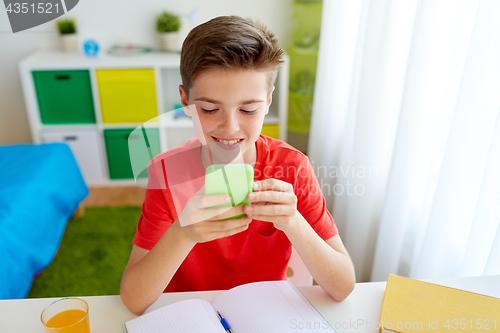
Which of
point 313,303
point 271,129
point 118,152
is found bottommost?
point 118,152

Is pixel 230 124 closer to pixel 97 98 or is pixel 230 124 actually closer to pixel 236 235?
pixel 236 235

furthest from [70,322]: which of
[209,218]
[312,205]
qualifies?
[312,205]

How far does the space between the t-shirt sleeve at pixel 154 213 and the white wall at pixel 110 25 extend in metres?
2.05

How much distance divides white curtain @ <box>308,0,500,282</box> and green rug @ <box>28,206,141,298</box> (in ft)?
3.64

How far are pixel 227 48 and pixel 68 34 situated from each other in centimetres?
223

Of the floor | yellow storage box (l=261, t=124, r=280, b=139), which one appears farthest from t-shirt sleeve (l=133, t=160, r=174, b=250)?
yellow storage box (l=261, t=124, r=280, b=139)

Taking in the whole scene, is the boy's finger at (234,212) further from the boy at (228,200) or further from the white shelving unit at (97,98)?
the white shelving unit at (97,98)

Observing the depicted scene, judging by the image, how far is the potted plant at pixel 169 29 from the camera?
103 inches

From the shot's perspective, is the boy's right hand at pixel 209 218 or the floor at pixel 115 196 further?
the floor at pixel 115 196

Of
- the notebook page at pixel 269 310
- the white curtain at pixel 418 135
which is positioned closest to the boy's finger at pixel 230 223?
the notebook page at pixel 269 310

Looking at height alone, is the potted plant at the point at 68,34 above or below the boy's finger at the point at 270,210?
below

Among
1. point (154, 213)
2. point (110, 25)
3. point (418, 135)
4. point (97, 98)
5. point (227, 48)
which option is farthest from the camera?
point (110, 25)

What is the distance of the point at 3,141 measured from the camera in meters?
2.88

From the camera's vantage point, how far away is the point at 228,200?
0.67 m
